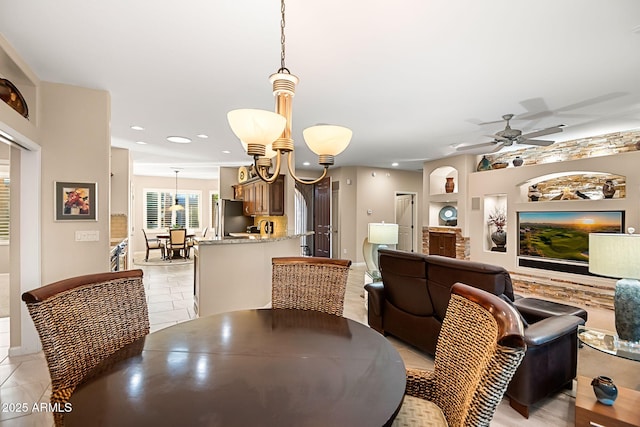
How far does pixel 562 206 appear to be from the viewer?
521cm

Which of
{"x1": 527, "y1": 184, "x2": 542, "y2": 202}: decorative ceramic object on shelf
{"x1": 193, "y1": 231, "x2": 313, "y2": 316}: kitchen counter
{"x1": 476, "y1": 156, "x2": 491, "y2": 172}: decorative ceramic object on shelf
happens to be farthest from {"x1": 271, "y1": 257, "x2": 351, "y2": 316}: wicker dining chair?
{"x1": 476, "y1": 156, "x2": 491, "y2": 172}: decorative ceramic object on shelf

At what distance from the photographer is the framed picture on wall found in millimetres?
2934

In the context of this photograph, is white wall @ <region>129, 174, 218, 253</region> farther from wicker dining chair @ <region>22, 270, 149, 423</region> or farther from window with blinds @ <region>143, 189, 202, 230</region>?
wicker dining chair @ <region>22, 270, 149, 423</region>

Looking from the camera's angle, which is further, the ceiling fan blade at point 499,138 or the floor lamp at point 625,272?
the ceiling fan blade at point 499,138

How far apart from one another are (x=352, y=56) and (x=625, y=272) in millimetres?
2431

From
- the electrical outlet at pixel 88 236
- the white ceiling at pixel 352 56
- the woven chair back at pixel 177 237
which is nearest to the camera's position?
the white ceiling at pixel 352 56

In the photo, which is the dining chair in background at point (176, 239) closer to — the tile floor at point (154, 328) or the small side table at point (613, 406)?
the tile floor at point (154, 328)

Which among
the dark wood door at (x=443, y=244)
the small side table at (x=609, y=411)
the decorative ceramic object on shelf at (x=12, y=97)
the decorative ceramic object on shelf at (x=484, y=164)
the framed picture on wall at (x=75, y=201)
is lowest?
the small side table at (x=609, y=411)

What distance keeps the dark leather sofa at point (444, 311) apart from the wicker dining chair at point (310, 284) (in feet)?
3.05

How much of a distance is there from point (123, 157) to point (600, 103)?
24.0 feet

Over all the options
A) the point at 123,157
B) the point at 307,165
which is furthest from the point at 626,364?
the point at 123,157

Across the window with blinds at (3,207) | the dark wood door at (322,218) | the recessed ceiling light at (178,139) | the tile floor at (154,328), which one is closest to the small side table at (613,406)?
the tile floor at (154,328)

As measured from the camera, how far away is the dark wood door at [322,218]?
8414 millimetres

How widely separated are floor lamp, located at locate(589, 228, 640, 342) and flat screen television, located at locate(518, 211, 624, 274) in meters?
3.41
